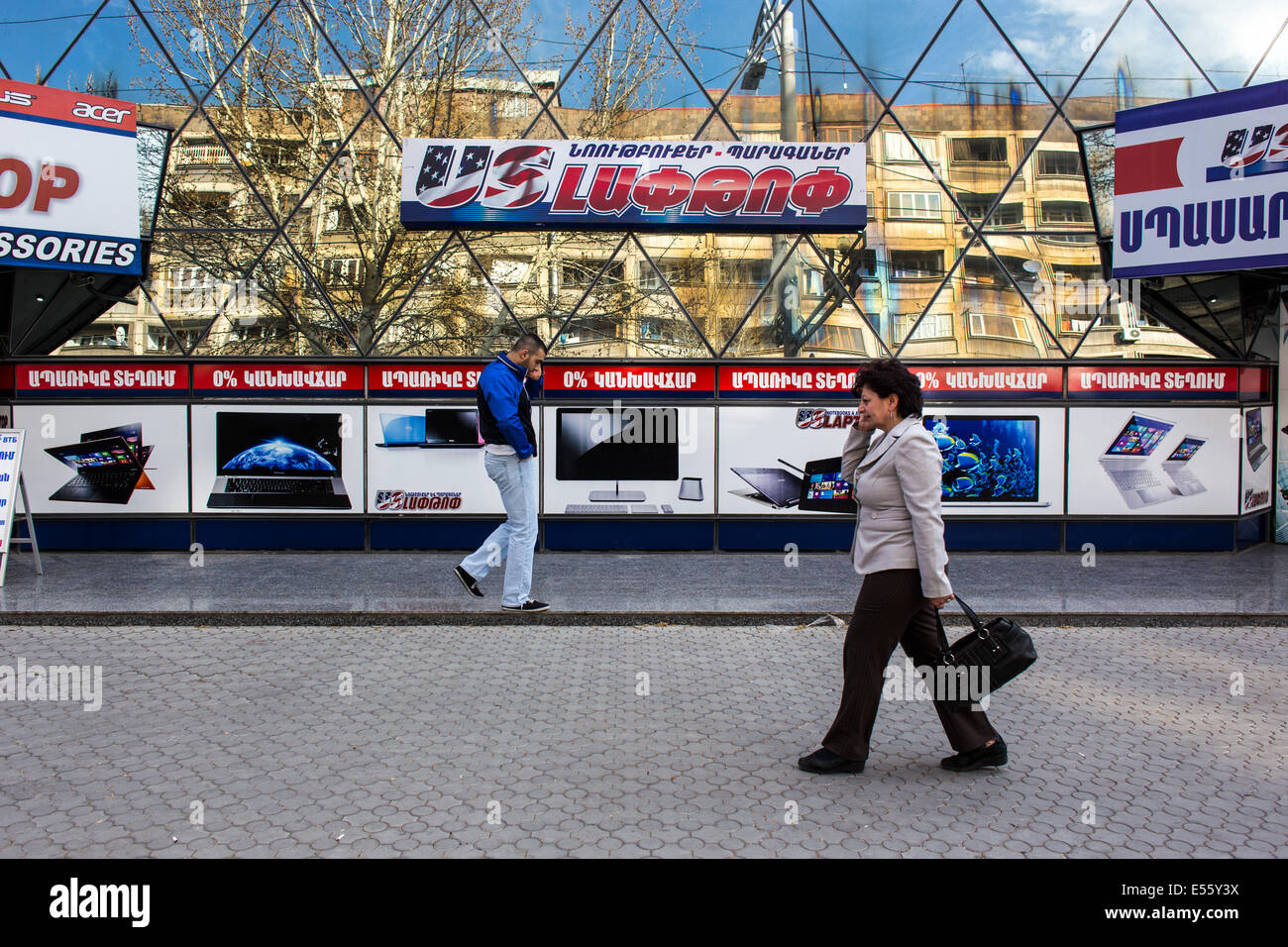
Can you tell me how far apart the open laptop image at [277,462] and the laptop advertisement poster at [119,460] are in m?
0.47

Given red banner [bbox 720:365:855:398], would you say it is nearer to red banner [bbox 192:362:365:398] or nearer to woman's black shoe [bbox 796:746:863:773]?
red banner [bbox 192:362:365:398]

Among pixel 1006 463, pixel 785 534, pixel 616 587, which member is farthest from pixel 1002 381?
pixel 616 587

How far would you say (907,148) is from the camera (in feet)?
36.4

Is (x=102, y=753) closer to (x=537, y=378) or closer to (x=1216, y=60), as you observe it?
(x=537, y=378)

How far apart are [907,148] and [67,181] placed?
8831 mm

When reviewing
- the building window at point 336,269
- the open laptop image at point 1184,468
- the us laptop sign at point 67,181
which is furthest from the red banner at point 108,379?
the open laptop image at point 1184,468

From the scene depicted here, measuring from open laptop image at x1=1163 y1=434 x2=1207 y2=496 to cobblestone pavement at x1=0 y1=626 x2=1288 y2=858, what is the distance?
462 centimetres

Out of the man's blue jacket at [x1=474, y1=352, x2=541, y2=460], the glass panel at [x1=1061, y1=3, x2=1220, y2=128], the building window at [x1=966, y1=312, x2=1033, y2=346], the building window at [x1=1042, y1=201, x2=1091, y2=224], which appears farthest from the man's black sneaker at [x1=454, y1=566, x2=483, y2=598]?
the glass panel at [x1=1061, y1=3, x2=1220, y2=128]

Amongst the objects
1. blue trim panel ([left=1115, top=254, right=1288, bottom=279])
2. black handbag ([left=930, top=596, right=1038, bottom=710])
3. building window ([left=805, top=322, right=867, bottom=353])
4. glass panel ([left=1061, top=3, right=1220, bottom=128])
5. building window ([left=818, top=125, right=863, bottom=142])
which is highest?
glass panel ([left=1061, top=3, right=1220, bottom=128])

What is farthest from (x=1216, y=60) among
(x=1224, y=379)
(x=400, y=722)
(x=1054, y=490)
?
(x=400, y=722)

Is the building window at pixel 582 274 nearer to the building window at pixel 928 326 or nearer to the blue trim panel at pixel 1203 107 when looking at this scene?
the building window at pixel 928 326

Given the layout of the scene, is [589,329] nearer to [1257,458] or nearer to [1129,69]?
[1129,69]

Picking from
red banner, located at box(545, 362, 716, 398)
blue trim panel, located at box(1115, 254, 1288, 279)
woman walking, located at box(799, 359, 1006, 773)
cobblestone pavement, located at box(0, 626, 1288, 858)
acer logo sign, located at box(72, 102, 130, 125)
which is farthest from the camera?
red banner, located at box(545, 362, 716, 398)

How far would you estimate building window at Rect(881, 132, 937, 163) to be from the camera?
437 inches
